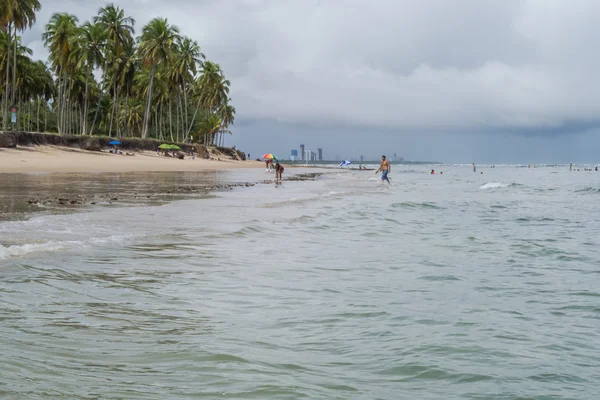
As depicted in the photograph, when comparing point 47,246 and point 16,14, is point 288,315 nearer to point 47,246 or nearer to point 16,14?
point 47,246

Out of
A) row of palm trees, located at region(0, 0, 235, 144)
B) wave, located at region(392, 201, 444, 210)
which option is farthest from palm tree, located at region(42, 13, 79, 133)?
wave, located at region(392, 201, 444, 210)

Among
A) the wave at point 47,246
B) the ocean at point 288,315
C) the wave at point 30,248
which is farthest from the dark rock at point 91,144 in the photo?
the wave at point 30,248

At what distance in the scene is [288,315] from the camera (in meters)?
5.00

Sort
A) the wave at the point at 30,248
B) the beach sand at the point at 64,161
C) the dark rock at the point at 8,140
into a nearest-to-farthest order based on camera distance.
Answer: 1. the wave at the point at 30,248
2. the beach sand at the point at 64,161
3. the dark rock at the point at 8,140

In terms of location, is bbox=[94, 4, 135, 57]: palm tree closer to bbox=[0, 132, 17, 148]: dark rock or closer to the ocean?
bbox=[0, 132, 17, 148]: dark rock

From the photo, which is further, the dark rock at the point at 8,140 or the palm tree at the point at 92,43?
the palm tree at the point at 92,43

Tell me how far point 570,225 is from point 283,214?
7.12 metres

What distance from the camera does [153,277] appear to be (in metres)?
6.29

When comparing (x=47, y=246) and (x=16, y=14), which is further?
(x=16, y=14)

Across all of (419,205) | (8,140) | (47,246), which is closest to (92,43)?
(8,140)

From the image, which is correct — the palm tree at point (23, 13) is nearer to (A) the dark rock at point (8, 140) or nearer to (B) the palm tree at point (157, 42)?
(A) the dark rock at point (8, 140)

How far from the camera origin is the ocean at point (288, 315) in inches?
134

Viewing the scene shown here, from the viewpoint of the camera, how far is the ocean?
134 inches

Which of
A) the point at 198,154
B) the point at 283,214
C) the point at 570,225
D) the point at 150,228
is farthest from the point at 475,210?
the point at 198,154
